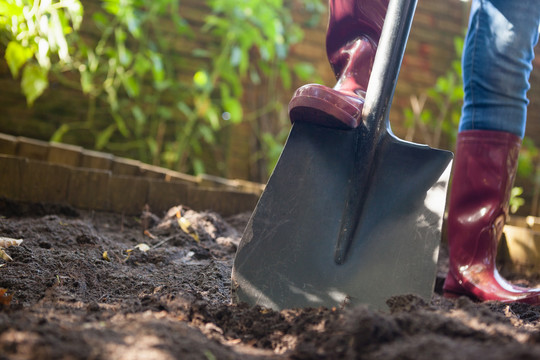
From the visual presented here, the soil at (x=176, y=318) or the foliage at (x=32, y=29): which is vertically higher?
the foliage at (x=32, y=29)

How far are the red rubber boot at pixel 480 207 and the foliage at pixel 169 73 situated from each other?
1948mm

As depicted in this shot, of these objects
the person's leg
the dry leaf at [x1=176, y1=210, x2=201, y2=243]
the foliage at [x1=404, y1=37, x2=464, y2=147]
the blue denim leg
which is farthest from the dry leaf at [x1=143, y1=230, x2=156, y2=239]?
the foliage at [x1=404, y1=37, x2=464, y2=147]

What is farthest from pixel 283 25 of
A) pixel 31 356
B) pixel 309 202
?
pixel 31 356

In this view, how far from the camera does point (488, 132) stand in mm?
1479

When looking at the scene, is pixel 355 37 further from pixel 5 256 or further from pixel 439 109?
pixel 439 109

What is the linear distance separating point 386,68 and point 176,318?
731mm

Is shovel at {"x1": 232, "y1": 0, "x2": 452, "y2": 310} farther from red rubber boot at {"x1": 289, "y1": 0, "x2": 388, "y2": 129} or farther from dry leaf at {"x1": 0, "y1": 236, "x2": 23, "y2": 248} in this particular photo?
dry leaf at {"x1": 0, "y1": 236, "x2": 23, "y2": 248}

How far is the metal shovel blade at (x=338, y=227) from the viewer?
1.07 m

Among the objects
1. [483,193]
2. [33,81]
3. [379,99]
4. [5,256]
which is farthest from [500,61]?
[33,81]

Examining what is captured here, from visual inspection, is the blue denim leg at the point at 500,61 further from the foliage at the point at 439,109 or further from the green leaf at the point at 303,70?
the foliage at the point at 439,109

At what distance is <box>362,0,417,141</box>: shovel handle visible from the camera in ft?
3.89

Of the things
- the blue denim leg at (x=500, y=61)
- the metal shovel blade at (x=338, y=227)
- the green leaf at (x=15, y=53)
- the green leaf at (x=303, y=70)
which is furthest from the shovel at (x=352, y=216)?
the green leaf at (x=303, y=70)

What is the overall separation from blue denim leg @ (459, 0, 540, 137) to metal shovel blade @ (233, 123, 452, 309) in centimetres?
42

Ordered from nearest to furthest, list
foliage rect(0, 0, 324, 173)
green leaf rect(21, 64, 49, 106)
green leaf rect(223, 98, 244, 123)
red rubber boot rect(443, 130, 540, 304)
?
1. red rubber boot rect(443, 130, 540, 304)
2. green leaf rect(21, 64, 49, 106)
3. foliage rect(0, 0, 324, 173)
4. green leaf rect(223, 98, 244, 123)
